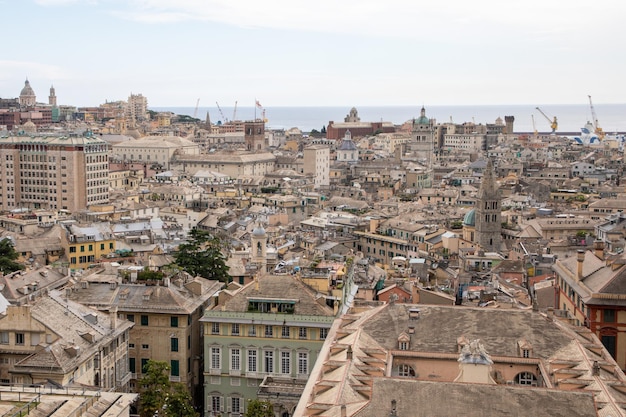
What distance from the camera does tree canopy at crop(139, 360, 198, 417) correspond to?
1432 inches

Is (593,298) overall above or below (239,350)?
above

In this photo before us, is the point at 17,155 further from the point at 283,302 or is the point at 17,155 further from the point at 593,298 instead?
the point at 593,298

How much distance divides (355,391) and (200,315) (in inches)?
682

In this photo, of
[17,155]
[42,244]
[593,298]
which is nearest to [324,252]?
[42,244]

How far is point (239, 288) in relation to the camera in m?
44.2

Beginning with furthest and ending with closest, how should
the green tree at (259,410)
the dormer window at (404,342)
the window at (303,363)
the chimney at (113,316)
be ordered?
the chimney at (113,316), the window at (303,363), the green tree at (259,410), the dormer window at (404,342)

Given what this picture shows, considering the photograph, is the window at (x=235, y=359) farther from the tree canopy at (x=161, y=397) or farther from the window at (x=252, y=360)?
the tree canopy at (x=161, y=397)

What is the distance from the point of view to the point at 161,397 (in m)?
37.1

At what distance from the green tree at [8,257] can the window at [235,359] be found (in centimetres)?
2507

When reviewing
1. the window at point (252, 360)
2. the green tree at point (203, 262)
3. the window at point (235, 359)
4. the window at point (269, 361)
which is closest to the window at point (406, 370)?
the window at point (269, 361)

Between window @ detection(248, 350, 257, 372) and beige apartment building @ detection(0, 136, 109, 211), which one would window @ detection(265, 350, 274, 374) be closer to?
window @ detection(248, 350, 257, 372)

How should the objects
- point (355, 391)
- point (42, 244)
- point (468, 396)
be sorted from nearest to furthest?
point (468, 396), point (355, 391), point (42, 244)

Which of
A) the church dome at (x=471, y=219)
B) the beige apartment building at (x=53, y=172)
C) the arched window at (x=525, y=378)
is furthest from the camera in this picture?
the beige apartment building at (x=53, y=172)

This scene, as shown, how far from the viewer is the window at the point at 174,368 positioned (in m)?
42.8
